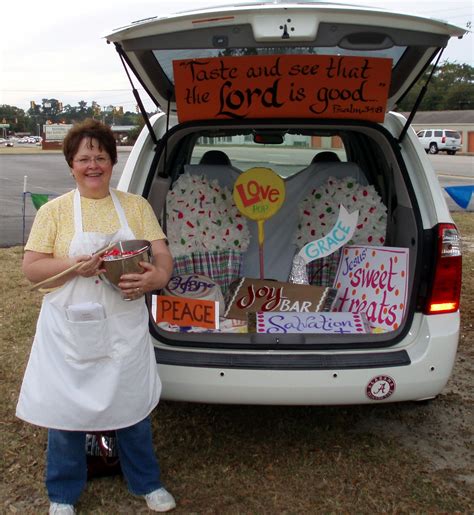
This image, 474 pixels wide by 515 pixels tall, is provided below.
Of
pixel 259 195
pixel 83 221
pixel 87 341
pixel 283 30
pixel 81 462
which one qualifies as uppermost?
pixel 283 30

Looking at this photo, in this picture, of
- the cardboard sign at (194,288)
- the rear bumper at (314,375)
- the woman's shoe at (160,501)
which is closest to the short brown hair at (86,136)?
the rear bumper at (314,375)

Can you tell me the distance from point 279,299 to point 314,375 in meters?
0.83

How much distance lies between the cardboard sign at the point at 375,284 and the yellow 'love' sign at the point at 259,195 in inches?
19.4

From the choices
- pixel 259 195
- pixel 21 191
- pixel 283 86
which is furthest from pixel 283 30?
pixel 21 191

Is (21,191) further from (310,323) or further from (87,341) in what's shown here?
(87,341)

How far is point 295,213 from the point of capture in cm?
414

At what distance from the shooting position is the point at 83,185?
2496 mm

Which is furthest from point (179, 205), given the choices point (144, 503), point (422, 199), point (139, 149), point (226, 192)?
point (144, 503)

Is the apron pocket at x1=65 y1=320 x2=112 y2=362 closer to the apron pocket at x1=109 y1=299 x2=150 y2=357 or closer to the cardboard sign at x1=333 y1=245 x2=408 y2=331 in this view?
the apron pocket at x1=109 y1=299 x2=150 y2=357

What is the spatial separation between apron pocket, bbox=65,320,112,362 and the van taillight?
1.39 metres

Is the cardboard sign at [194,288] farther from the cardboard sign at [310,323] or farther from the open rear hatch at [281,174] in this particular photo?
the cardboard sign at [310,323]

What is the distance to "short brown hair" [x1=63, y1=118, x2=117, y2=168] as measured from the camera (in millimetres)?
2510

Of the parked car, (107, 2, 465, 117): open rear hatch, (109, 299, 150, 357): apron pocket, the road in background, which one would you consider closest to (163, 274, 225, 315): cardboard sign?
(109, 299, 150, 357): apron pocket

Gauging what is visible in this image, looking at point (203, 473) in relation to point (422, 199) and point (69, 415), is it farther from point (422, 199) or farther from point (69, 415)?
point (422, 199)
